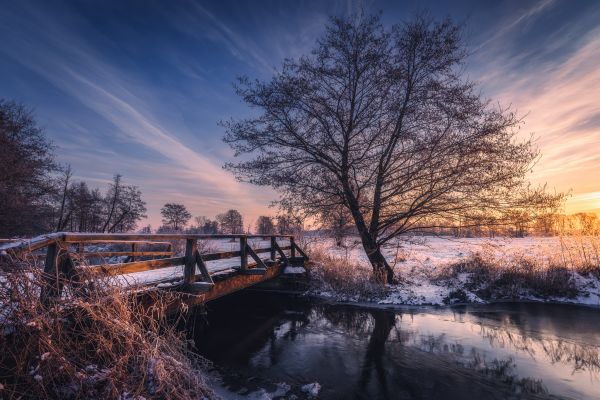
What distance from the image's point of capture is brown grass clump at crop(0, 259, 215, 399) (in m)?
3.30

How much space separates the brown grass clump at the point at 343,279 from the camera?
44.2 ft

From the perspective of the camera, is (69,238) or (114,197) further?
(114,197)

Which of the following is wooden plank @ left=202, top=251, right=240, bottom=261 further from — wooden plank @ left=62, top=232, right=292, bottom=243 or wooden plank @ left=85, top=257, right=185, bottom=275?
wooden plank @ left=85, top=257, right=185, bottom=275

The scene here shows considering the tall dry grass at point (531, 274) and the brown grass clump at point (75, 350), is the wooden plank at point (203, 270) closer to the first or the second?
the brown grass clump at point (75, 350)

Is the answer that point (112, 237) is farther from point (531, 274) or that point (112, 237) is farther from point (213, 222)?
point (213, 222)

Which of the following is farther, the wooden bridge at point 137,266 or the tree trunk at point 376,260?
the tree trunk at point 376,260

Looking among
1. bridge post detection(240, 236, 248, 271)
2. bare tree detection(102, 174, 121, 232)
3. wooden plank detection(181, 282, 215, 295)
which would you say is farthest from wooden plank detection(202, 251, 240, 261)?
bare tree detection(102, 174, 121, 232)

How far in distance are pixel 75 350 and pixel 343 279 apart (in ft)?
38.6

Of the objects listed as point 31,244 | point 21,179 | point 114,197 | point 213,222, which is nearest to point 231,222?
point 213,222

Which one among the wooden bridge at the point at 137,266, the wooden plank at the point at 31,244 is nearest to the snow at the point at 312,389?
the wooden bridge at the point at 137,266

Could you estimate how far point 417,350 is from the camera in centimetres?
782

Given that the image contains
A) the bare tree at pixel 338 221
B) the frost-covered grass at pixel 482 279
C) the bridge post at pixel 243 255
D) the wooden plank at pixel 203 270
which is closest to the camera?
the wooden plank at pixel 203 270

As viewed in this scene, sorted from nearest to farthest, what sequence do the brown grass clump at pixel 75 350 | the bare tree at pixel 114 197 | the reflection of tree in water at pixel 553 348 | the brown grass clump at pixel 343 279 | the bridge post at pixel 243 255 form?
1. the brown grass clump at pixel 75 350
2. the reflection of tree in water at pixel 553 348
3. the bridge post at pixel 243 255
4. the brown grass clump at pixel 343 279
5. the bare tree at pixel 114 197

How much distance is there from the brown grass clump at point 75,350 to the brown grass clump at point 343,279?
1006 centimetres
